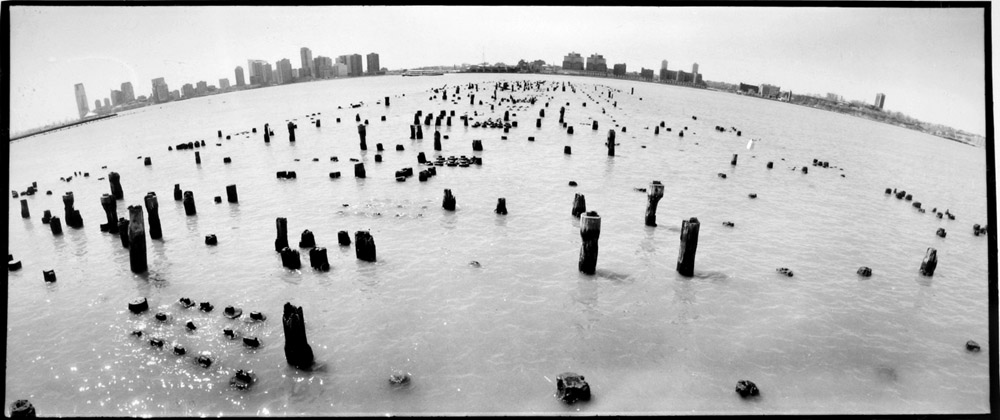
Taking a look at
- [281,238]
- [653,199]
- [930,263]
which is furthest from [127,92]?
[930,263]

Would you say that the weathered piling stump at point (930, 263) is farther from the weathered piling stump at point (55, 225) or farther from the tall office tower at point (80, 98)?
the weathered piling stump at point (55, 225)

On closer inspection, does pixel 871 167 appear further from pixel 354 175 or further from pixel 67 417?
pixel 67 417

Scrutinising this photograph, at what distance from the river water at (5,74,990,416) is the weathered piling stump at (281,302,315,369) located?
0.20 meters

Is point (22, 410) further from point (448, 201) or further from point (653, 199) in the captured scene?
point (653, 199)

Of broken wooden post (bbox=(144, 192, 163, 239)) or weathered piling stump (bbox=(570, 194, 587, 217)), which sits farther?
weathered piling stump (bbox=(570, 194, 587, 217))

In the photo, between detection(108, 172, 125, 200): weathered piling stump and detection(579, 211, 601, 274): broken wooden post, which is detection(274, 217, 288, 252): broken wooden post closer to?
detection(579, 211, 601, 274): broken wooden post

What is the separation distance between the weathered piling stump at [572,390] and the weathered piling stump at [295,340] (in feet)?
12.4

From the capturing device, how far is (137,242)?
10.5 meters

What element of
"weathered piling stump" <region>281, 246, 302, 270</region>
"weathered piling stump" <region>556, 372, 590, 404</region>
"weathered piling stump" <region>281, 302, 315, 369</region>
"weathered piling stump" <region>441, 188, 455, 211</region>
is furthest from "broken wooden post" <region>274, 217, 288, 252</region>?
"weathered piling stump" <region>556, 372, 590, 404</region>

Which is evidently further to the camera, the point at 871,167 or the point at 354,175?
the point at 871,167

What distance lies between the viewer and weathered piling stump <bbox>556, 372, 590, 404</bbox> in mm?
6988

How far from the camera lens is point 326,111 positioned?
42000mm

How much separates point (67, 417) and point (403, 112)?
1376 inches

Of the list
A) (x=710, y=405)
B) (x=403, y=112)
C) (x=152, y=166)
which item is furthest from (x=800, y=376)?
(x=403, y=112)
